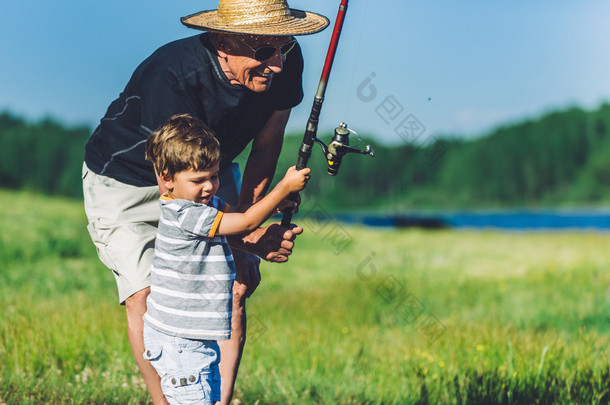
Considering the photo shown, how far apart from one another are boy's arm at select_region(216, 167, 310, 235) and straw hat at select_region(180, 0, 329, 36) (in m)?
0.79

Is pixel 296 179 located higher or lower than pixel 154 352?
higher

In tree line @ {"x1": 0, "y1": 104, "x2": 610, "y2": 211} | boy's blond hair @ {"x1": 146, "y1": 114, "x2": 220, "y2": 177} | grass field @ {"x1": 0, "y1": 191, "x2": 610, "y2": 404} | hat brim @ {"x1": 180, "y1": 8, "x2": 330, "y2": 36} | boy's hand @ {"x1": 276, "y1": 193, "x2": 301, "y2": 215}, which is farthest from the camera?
tree line @ {"x1": 0, "y1": 104, "x2": 610, "y2": 211}

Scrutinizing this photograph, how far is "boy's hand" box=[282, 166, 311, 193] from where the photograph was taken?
2.86 meters

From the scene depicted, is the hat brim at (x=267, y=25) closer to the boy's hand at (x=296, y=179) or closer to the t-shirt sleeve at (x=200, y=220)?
the boy's hand at (x=296, y=179)

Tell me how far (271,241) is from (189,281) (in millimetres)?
539

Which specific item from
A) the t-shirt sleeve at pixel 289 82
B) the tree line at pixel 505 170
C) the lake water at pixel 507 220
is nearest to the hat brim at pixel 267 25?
the t-shirt sleeve at pixel 289 82

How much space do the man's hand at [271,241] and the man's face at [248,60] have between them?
0.75 m

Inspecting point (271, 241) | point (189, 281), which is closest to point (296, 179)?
point (271, 241)

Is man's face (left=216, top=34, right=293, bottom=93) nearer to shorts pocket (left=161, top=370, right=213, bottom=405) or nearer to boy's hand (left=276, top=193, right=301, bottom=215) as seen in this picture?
boy's hand (left=276, top=193, right=301, bottom=215)

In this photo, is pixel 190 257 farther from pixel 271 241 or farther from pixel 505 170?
pixel 505 170

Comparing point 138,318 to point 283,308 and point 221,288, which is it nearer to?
point 221,288

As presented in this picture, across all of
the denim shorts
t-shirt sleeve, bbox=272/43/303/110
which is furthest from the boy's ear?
t-shirt sleeve, bbox=272/43/303/110

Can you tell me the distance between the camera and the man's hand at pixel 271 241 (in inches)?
129

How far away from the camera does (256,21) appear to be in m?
3.32
